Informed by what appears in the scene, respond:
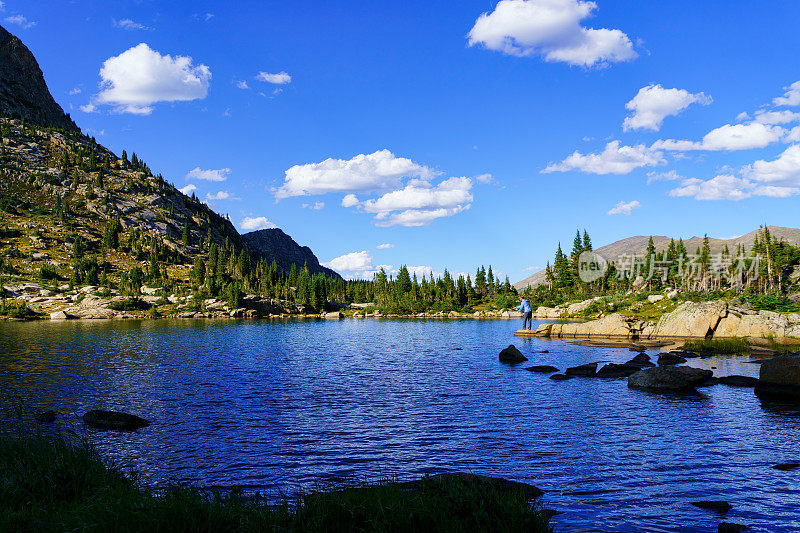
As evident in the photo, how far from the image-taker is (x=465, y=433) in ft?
75.1

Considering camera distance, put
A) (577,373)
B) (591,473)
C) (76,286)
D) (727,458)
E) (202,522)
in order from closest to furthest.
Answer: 1. (202,522)
2. (591,473)
3. (727,458)
4. (577,373)
5. (76,286)

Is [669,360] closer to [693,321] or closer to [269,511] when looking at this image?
[693,321]

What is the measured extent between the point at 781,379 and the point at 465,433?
21979 mm

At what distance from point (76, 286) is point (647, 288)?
22617cm

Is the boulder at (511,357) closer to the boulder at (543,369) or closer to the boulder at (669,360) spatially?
the boulder at (543,369)

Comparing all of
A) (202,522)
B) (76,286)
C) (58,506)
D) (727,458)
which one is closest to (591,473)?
(727,458)

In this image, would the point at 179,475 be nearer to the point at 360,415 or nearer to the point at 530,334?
the point at 360,415

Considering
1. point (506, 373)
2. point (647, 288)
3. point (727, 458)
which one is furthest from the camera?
point (647, 288)

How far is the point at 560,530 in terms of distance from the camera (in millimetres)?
12094

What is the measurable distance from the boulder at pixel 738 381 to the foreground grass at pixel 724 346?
2150 cm

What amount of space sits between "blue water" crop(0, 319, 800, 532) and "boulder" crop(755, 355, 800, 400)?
1.28 meters

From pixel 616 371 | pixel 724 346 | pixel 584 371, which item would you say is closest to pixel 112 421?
pixel 584 371

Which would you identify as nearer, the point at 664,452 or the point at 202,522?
the point at 202,522

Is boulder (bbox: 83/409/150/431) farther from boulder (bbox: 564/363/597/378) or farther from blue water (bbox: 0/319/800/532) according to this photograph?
boulder (bbox: 564/363/597/378)
